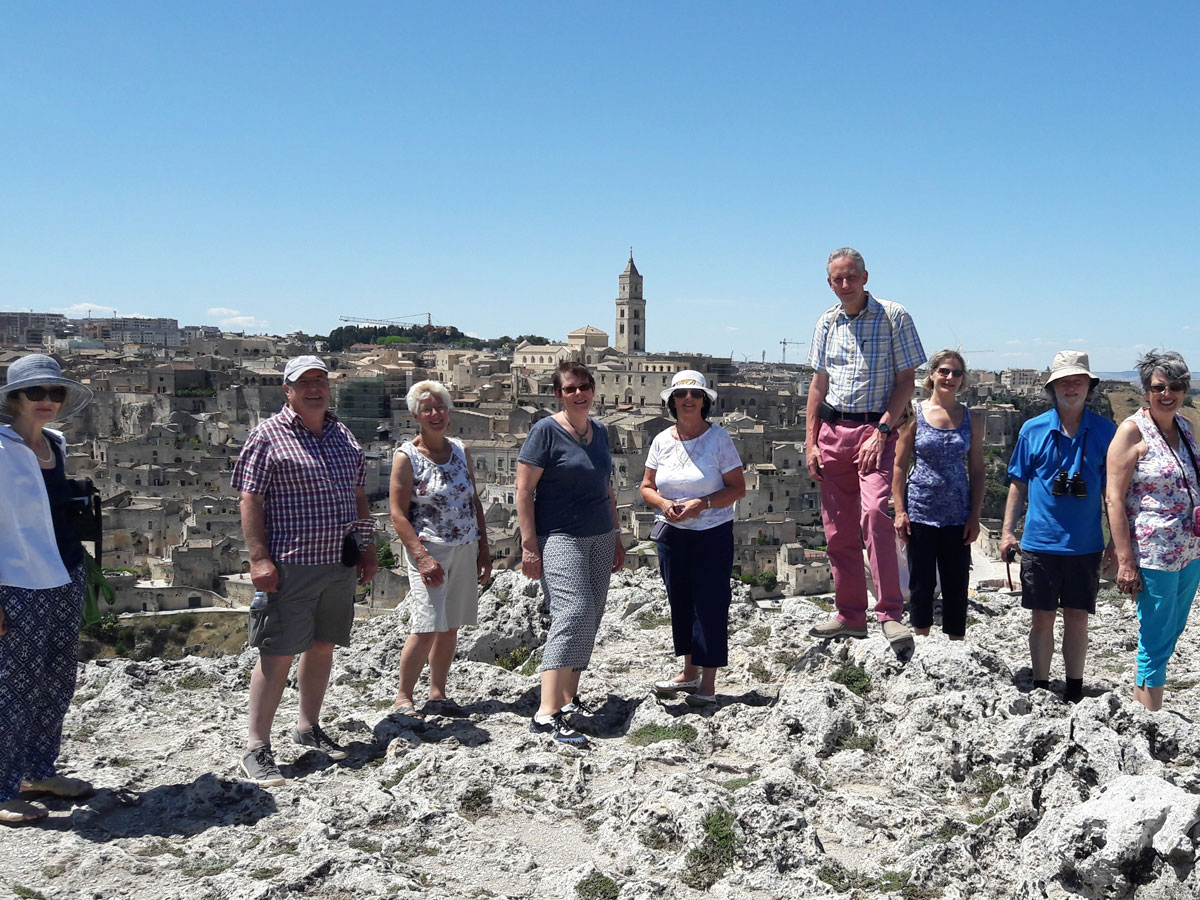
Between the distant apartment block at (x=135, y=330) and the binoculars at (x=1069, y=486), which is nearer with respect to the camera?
the binoculars at (x=1069, y=486)

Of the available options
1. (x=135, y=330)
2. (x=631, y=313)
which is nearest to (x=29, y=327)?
(x=135, y=330)

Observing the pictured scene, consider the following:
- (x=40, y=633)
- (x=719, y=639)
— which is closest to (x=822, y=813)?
(x=719, y=639)

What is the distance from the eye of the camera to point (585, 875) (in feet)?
11.6

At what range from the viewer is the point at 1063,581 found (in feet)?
16.9

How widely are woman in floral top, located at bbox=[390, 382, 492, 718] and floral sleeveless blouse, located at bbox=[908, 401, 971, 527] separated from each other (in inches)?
93.9

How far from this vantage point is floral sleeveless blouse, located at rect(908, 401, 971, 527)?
5484 millimetres

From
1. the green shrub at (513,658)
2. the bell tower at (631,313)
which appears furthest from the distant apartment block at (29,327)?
the green shrub at (513,658)

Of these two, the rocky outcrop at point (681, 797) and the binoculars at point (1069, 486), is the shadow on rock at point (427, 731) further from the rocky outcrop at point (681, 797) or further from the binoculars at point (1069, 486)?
the binoculars at point (1069, 486)

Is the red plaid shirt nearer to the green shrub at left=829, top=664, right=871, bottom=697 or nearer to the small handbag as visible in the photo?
the small handbag

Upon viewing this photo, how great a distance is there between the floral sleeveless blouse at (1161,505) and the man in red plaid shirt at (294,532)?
3746mm

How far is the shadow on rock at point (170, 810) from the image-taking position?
419 centimetres

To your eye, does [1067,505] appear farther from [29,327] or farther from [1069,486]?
[29,327]

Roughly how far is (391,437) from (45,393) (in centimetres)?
6362

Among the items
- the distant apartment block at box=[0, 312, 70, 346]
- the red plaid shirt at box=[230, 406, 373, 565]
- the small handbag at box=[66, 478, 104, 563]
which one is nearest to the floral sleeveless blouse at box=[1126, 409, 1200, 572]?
the red plaid shirt at box=[230, 406, 373, 565]
